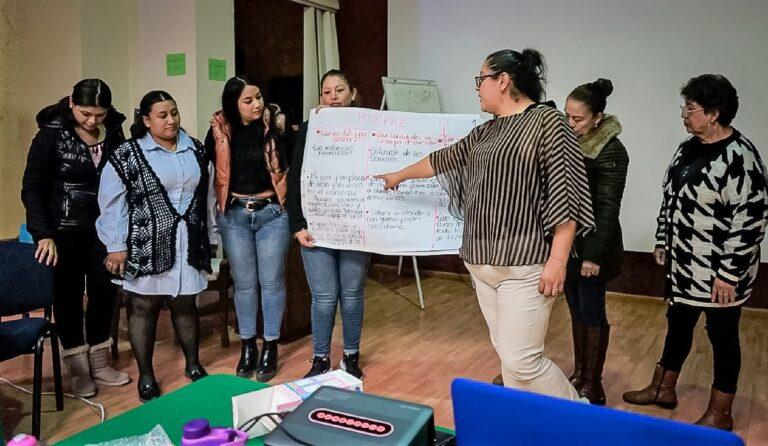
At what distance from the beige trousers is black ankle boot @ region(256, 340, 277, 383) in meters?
1.38

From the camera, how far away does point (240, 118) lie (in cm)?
284

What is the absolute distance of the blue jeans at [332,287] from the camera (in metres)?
2.83

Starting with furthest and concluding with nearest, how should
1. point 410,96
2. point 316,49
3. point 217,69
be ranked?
1. point 316,49
2. point 410,96
3. point 217,69

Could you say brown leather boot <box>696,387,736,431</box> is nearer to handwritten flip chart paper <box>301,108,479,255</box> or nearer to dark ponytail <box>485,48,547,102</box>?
handwritten flip chart paper <box>301,108,479,255</box>

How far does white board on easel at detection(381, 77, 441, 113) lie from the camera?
4793 mm

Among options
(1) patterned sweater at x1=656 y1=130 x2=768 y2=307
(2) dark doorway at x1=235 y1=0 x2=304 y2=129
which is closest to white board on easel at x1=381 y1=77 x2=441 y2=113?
(2) dark doorway at x1=235 y1=0 x2=304 y2=129

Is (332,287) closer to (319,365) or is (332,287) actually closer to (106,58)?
(319,365)

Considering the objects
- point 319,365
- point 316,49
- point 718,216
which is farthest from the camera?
point 316,49

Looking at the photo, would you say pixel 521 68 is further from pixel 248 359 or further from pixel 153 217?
pixel 248 359

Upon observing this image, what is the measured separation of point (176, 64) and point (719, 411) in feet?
12.2

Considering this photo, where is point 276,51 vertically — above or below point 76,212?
above

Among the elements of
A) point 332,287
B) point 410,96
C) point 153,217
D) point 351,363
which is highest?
point 410,96

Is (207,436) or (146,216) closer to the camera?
(207,436)

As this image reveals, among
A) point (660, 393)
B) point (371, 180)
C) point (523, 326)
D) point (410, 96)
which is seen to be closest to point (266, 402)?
point (523, 326)
